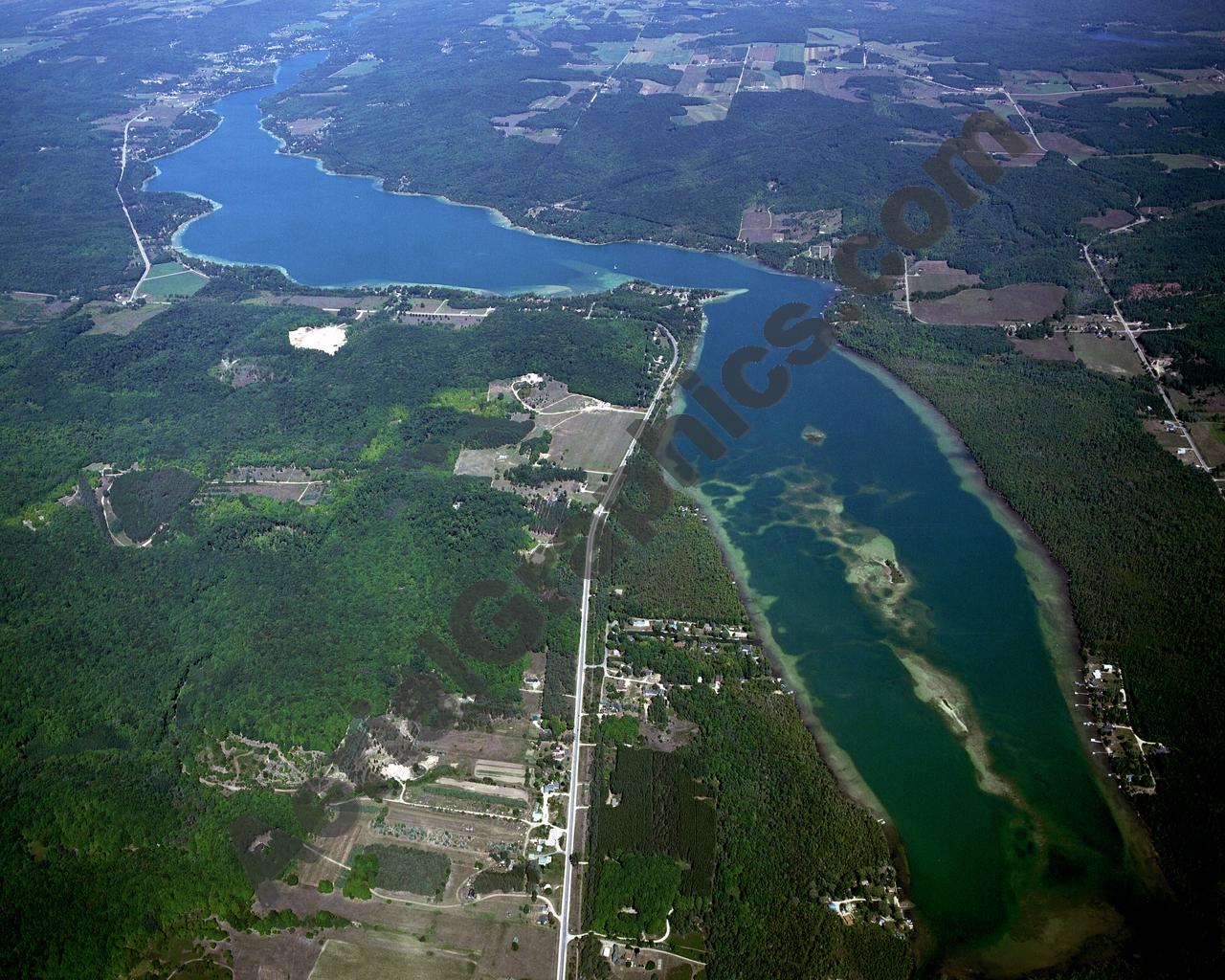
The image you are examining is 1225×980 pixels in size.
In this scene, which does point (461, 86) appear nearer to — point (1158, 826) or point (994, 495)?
point (994, 495)

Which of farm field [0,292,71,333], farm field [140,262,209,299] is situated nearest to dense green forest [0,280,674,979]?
farm field [0,292,71,333]

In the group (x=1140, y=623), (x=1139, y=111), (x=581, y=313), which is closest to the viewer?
(x=1140, y=623)

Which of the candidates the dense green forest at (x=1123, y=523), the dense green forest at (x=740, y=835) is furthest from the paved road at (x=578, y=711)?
the dense green forest at (x=1123, y=523)

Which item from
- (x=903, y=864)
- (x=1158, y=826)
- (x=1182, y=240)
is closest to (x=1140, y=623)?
(x=1158, y=826)

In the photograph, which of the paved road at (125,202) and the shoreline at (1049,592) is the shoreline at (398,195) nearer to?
the paved road at (125,202)

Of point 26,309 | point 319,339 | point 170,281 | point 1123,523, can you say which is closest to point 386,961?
point 1123,523

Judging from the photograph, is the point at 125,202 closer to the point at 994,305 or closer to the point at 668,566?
the point at 668,566
